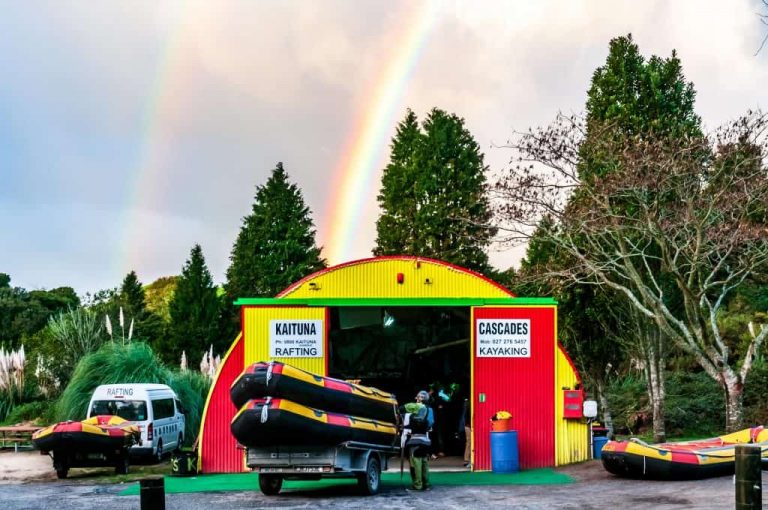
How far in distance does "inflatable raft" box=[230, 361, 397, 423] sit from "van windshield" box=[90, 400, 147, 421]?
7683 millimetres

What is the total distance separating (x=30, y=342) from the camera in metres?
40.4

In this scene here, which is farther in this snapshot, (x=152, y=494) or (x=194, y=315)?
(x=194, y=315)

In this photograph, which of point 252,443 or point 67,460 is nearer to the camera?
point 252,443

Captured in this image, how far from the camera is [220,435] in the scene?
20.9 meters

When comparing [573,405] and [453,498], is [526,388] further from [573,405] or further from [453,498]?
[453,498]

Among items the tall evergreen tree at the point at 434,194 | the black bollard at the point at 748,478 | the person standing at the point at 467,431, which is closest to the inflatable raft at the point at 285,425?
the person standing at the point at 467,431

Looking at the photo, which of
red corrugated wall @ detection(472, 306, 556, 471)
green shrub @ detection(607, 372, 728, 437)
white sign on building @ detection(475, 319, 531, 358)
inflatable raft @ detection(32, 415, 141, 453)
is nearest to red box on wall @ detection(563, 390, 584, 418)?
red corrugated wall @ detection(472, 306, 556, 471)

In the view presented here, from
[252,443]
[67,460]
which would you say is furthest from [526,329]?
[67,460]

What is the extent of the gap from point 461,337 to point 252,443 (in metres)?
11.9

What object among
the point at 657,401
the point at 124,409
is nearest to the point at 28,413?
the point at 124,409

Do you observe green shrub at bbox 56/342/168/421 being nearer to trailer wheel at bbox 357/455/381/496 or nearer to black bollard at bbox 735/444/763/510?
trailer wheel at bbox 357/455/381/496

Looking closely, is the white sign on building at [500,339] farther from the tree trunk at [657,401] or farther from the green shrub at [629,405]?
the green shrub at [629,405]

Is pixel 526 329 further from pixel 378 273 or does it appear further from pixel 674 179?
pixel 674 179

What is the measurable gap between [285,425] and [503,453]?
22.0 feet
